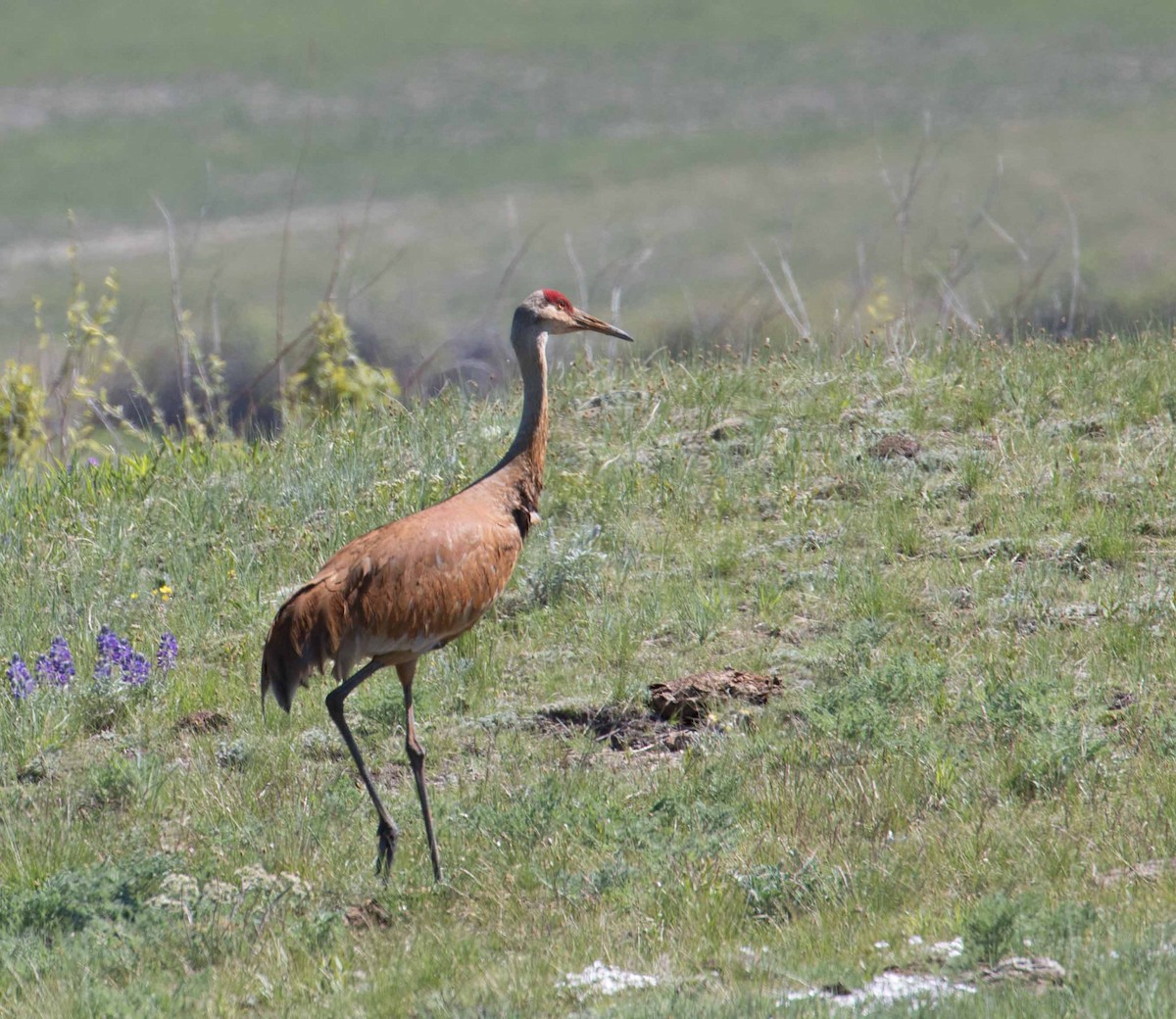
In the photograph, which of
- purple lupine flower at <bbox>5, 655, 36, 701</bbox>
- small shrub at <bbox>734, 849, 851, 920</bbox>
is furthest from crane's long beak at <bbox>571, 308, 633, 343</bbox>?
purple lupine flower at <bbox>5, 655, 36, 701</bbox>

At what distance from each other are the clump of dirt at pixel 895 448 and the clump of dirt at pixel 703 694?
240cm

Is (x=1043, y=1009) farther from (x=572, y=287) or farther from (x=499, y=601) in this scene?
(x=572, y=287)

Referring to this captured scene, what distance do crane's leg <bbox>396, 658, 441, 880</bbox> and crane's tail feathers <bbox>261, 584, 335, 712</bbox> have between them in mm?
428

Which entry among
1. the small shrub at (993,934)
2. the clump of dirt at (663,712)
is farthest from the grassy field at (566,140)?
the small shrub at (993,934)

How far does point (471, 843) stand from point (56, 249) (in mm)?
60637

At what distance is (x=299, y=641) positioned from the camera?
6711 millimetres

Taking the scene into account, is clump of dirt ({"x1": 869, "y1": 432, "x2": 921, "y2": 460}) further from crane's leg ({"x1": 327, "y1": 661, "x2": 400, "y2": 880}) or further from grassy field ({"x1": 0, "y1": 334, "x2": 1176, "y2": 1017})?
crane's leg ({"x1": 327, "y1": 661, "x2": 400, "y2": 880})

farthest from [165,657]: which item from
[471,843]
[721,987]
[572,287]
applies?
[572,287]

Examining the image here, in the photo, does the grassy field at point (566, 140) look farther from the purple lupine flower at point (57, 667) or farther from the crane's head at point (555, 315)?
the crane's head at point (555, 315)

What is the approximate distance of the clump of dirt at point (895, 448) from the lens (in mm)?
9844

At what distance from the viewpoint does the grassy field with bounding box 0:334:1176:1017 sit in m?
5.62

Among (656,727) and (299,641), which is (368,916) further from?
(656,727)

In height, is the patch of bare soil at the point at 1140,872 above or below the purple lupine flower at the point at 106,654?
above

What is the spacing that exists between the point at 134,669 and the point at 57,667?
15.6 inches
